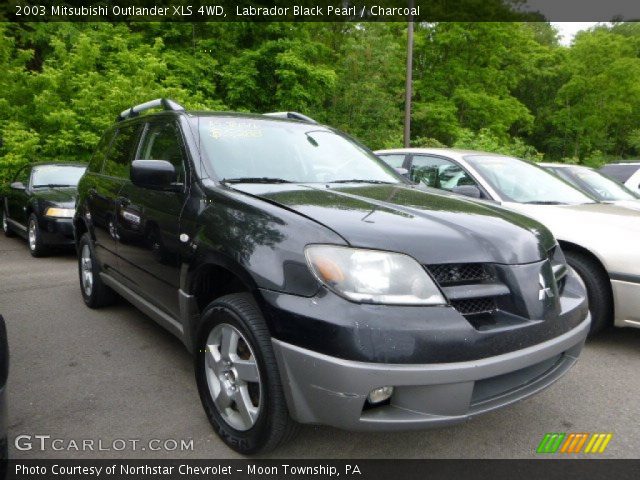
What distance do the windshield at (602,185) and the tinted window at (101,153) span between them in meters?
5.90

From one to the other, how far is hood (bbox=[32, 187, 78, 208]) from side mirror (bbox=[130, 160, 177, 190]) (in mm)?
5171

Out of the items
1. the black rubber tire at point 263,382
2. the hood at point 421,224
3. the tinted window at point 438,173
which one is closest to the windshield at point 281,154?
the hood at point 421,224

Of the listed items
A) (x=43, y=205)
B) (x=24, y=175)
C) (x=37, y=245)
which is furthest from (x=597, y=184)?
(x=24, y=175)

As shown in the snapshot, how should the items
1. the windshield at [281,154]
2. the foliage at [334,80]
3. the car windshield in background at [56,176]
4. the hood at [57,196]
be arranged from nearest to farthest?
the windshield at [281,154]
the hood at [57,196]
the car windshield in background at [56,176]
the foliage at [334,80]

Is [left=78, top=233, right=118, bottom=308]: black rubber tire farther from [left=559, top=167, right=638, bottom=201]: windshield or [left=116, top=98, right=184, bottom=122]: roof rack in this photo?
[left=559, top=167, right=638, bottom=201]: windshield

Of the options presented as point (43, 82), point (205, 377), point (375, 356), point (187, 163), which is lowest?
point (205, 377)

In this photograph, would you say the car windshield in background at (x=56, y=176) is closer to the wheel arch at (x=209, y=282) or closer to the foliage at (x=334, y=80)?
the foliage at (x=334, y=80)

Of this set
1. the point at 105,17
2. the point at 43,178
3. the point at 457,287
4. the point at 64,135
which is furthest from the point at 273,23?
the point at 457,287

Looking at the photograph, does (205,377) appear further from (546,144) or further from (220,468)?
(546,144)

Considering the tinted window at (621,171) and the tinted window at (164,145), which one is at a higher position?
the tinted window at (164,145)

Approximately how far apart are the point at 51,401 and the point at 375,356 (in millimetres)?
2146

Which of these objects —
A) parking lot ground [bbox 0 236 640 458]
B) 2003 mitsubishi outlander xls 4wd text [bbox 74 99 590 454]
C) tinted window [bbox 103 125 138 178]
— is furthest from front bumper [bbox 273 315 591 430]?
tinted window [bbox 103 125 138 178]

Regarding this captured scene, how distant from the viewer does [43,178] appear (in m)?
8.32

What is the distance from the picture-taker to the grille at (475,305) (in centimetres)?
205
